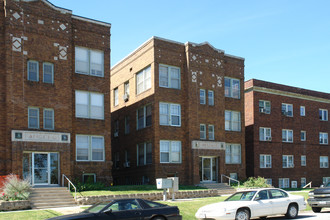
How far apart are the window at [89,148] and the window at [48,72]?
13.5 feet

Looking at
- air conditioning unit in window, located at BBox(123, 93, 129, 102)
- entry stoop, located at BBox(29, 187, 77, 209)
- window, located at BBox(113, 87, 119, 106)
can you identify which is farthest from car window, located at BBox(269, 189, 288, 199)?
window, located at BBox(113, 87, 119, 106)

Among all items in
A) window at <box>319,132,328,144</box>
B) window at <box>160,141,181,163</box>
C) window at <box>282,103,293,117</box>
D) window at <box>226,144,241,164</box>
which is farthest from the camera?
window at <box>319,132,328,144</box>

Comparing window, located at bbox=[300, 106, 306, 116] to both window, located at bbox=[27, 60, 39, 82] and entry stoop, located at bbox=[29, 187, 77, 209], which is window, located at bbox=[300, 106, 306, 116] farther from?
window, located at bbox=[27, 60, 39, 82]

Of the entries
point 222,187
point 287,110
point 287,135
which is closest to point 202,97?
point 222,187

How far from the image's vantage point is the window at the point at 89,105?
26.9 metres

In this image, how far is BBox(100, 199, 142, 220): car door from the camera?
40.3ft

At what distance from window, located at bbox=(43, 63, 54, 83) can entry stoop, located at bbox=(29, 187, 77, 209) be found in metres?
6.68

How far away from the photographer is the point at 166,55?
30.9 meters

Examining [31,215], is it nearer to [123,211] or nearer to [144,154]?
[123,211]

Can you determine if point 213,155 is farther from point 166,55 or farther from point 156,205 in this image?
point 156,205

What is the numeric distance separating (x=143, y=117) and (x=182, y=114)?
10.3ft

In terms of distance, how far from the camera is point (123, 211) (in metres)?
12.6

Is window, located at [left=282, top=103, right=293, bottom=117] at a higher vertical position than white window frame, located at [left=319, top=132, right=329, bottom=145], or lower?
higher

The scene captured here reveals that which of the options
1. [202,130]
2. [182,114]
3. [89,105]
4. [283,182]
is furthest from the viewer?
[283,182]
